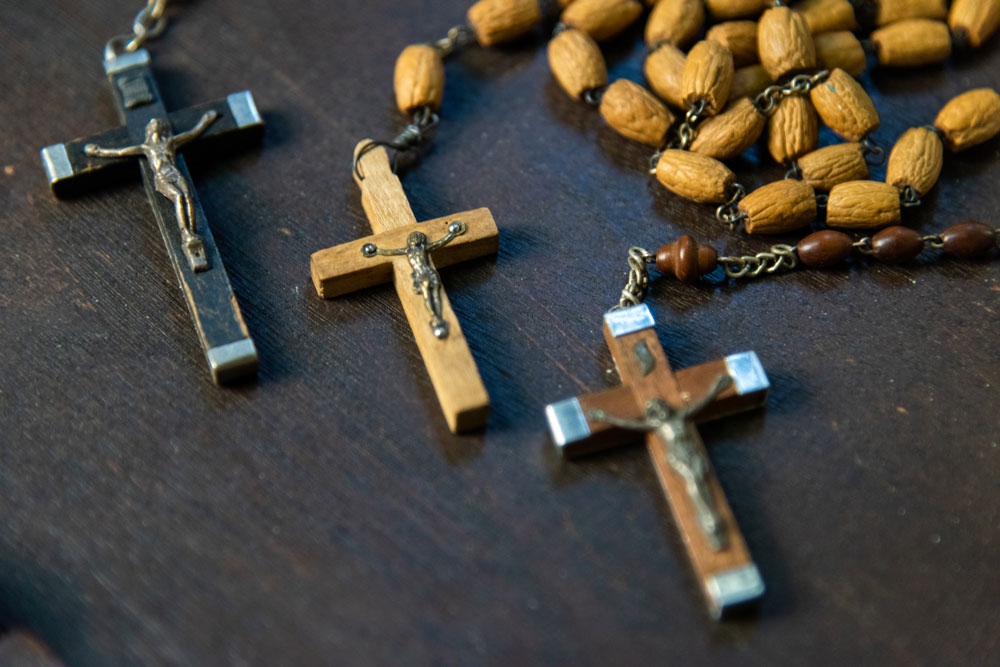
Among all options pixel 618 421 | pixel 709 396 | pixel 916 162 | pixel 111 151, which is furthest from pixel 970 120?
pixel 111 151

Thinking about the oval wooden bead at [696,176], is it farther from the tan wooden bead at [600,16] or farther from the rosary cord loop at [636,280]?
the tan wooden bead at [600,16]

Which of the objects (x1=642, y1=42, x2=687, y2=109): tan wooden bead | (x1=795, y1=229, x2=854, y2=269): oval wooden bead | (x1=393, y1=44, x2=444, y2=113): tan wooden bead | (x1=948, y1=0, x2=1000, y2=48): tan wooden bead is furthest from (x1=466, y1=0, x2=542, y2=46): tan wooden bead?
(x1=948, y1=0, x2=1000, y2=48): tan wooden bead

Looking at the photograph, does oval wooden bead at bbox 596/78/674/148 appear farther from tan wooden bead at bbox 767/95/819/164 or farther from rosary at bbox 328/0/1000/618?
tan wooden bead at bbox 767/95/819/164

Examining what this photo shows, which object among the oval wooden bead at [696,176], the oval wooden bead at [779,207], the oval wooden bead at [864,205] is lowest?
the oval wooden bead at [864,205]

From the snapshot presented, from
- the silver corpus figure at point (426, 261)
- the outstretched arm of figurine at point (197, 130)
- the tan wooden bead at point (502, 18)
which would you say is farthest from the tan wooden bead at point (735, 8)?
the outstretched arm of figurine at point (197, 130)

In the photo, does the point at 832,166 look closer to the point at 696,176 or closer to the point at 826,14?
the point at 696,176
